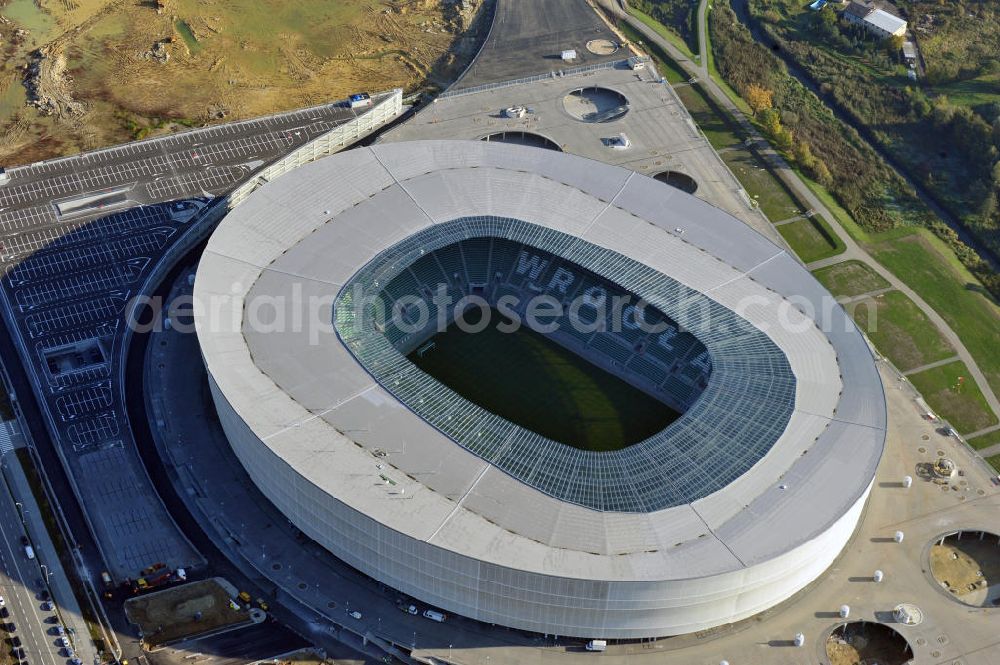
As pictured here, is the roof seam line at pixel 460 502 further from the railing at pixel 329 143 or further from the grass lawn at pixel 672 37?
the grass lawn at pixel 672 37

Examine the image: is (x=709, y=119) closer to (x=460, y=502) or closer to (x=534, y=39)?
(x=534, y=39)

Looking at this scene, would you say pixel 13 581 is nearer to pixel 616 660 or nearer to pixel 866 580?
pixel 616 660

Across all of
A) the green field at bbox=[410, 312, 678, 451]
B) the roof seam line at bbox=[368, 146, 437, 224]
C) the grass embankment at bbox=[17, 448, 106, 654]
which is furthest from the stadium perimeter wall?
the roof seam line at bbox=[368, 146, 437, 224]

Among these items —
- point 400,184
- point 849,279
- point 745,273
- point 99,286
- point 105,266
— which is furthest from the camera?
point 849,279

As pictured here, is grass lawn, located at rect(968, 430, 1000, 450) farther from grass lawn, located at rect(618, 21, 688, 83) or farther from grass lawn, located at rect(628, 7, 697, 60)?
grass lawn, located at rect(628, 7, 697, 60)

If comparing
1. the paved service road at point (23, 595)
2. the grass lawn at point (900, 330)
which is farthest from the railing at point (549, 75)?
the paved service road at point (23, 595)

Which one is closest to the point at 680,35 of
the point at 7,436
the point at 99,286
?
the point at 99,286
